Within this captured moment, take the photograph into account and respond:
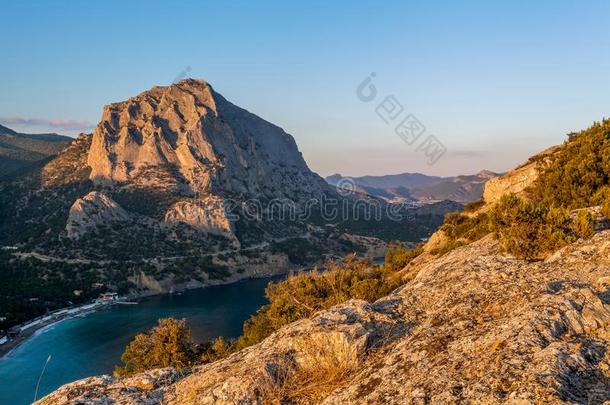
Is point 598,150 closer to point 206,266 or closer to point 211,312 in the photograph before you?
point 211,312

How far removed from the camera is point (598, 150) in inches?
928

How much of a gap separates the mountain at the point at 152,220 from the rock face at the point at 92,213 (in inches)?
12.9

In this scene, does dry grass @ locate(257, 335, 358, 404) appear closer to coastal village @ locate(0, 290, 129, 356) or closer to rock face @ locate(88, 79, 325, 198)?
coastal village @ locate(0, 290, 129, 356)

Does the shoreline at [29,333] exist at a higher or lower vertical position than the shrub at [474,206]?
lower

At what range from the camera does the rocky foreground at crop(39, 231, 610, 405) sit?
224 inches

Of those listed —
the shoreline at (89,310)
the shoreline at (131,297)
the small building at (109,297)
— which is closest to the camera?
the shoreline at (89,310)

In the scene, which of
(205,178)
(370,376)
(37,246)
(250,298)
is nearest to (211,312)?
(250,298)

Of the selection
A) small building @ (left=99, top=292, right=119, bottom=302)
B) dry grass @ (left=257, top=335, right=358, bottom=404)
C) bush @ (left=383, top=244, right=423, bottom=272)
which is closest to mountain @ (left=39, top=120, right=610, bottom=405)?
dry grass @ (left=257, top=335, right=358, bottom=404)

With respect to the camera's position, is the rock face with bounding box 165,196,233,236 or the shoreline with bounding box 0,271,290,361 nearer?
the shoreline with bounding box 0,271,290,361

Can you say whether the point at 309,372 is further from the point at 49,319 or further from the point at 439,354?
the point at 49,319

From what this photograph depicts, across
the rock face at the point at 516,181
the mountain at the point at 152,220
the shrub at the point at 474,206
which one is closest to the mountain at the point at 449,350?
the rock face at the point at 516,181

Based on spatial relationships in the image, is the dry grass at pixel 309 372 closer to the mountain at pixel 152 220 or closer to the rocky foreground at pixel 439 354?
the rocky foreground at pixel 439 354

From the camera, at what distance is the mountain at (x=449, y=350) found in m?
5.72

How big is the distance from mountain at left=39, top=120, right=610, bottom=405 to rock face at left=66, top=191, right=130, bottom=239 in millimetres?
130819
